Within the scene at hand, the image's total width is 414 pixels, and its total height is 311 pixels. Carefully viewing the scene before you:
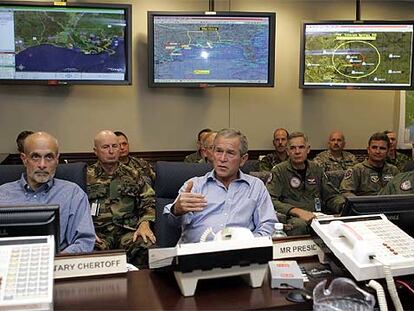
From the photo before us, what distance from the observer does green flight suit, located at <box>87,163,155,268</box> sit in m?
3.22

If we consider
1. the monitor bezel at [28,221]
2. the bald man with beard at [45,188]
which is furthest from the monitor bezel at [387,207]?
the bald man with beard at [45,188]

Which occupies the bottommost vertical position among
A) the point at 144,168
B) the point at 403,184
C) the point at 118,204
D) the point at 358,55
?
the point at 118,204

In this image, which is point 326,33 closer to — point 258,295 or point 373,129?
point 373,129

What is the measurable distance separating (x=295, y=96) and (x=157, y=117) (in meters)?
1.48

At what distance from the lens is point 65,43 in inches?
158

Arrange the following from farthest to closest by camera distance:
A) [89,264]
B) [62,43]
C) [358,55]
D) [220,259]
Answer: [358,55]
[62,43]
[89,264]
[220,259]

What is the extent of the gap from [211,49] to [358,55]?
1.39 meters

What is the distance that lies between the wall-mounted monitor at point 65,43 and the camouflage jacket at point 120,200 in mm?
1103

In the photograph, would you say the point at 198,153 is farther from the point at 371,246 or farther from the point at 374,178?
the point at 371,246

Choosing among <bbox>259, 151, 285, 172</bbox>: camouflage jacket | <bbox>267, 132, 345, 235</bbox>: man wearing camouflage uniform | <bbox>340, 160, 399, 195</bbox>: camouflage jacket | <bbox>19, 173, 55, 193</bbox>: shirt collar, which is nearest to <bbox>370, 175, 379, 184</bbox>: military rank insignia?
<bbox>340, 160, 399, 195</bbox>: camouflage jacket

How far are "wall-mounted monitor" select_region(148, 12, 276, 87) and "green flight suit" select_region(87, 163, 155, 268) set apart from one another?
4.02 ft

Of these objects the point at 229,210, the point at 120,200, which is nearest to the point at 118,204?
the point at 120,200

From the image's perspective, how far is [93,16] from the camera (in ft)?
13.2

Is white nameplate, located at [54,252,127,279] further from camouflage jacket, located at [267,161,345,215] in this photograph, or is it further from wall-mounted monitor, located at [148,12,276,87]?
wall-mounted monitor, located at [148,12,276,87]
